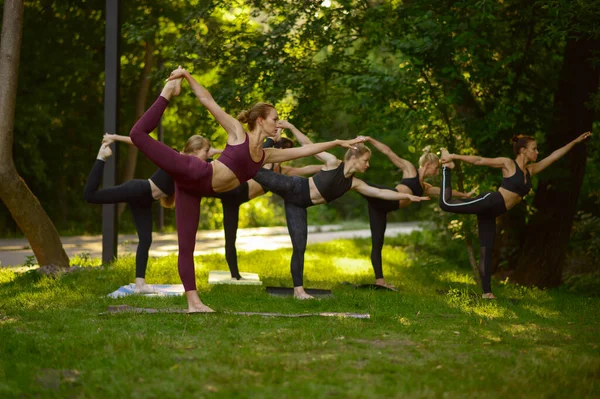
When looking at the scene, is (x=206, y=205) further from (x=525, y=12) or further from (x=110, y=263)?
(x=525, y=12)

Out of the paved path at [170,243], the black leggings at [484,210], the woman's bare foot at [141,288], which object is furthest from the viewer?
the paved path at [170,243]

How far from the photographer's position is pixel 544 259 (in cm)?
1330

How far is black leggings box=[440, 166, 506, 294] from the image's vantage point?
959 centimetres

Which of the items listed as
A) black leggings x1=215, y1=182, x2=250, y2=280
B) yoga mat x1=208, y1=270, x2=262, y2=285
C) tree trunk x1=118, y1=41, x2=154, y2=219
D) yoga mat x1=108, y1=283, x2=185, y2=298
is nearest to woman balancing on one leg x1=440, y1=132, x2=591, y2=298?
black leggings x1=215, y1=182, x2=250, y2=280

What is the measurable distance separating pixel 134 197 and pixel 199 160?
88.9 inches

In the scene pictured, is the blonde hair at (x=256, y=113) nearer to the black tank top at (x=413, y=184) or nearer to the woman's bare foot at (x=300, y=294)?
the woman's bare foot at (x=300, y=294)

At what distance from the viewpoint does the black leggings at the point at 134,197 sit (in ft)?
30.2

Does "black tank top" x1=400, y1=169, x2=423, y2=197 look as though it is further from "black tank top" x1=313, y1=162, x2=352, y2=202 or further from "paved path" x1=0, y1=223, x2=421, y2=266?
"paved path" x1=0, y1=223, x2=421, y2=266

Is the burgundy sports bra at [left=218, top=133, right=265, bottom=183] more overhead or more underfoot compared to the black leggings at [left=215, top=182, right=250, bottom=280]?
more overhead

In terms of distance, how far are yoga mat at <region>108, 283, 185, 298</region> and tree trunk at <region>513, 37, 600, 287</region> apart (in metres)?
5.90

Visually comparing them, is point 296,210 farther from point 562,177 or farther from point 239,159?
point 562,177

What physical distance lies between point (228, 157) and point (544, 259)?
301 inches

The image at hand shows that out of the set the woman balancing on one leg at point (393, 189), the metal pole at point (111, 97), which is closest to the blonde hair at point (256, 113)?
the woman balancing on one leg at point (393, 189)

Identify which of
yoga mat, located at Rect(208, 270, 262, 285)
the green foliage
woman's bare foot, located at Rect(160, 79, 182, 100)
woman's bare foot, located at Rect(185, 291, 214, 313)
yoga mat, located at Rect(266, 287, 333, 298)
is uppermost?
the green foliage
